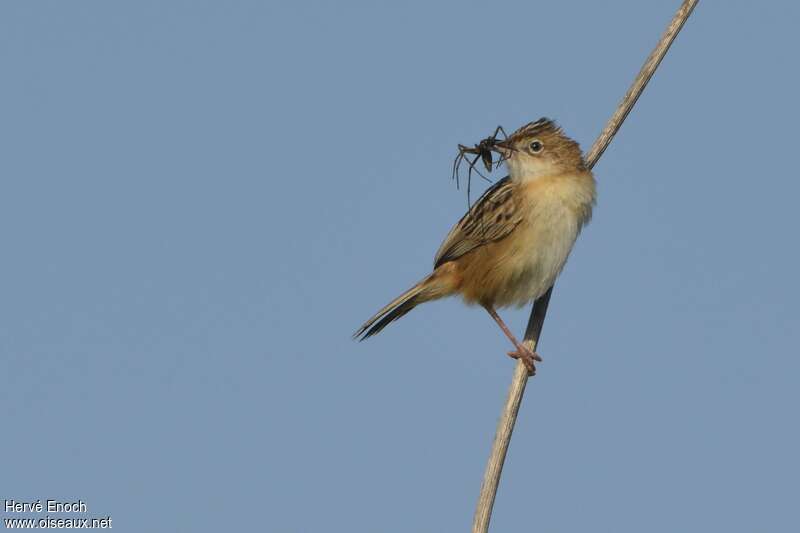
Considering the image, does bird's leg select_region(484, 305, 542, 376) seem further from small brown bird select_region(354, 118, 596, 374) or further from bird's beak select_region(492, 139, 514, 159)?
bird's beak select_region(492, 139, 514, 159)

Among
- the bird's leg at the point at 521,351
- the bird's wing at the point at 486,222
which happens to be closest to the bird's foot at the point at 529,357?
the bird's leg at the point at 521,351

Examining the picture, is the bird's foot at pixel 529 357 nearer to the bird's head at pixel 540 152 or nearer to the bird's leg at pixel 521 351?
the bird's leg at pixel 521 351

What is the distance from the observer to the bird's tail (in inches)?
251

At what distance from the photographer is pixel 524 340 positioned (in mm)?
5570

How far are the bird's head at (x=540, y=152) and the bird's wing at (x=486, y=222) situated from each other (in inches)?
6.5

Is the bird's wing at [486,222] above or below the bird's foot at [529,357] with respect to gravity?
above

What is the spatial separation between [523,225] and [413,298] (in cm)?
87

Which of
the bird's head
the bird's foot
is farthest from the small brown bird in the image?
the bird's foot

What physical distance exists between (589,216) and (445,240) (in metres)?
1.00

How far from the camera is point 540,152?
6.49 metres

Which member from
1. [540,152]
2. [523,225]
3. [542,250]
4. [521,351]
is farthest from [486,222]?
[521,351]

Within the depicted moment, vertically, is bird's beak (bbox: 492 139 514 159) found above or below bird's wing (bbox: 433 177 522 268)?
above

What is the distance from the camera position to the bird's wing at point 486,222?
6.55 meters

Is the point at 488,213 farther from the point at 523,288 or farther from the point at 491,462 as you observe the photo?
the point at 491,462
